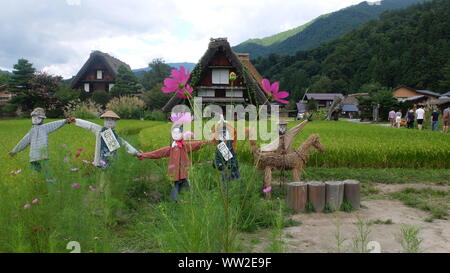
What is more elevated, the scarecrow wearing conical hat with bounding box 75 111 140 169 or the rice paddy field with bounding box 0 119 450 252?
the scarecrow wearing conical hat with bounding box 75 111 140 169

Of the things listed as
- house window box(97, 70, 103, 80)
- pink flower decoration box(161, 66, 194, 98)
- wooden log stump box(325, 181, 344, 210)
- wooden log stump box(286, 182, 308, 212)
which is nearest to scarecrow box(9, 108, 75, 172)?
pink flower decoration box(161, 66, 194, 98)

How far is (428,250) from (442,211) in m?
1.71

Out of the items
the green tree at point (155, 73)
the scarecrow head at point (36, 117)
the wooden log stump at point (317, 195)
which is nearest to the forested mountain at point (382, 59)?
the green tree at point (155, 73)

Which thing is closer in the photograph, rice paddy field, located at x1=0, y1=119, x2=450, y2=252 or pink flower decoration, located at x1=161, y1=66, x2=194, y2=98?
pink flower decoration, located at x1=161, y1=66, x2=194, y2=98

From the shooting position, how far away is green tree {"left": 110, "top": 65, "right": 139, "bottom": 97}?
3634 centimetres

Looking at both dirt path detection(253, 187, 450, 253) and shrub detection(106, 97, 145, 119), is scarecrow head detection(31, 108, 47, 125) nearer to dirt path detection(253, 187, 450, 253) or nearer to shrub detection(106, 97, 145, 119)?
dirt path detection(253, 187, 450, 253)

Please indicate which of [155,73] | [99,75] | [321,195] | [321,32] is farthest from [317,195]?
[321,32]

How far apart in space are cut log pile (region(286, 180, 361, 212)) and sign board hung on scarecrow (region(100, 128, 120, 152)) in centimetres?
239

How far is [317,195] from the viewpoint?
432cm

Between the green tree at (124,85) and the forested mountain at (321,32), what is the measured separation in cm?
9512

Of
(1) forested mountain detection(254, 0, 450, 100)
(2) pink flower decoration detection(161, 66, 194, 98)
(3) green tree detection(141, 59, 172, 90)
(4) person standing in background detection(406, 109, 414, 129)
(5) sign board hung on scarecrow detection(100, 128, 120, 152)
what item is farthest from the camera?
(3) green tree detection(141, 59, 172, 90)

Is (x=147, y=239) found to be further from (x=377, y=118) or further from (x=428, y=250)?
(x=377, y=118)
